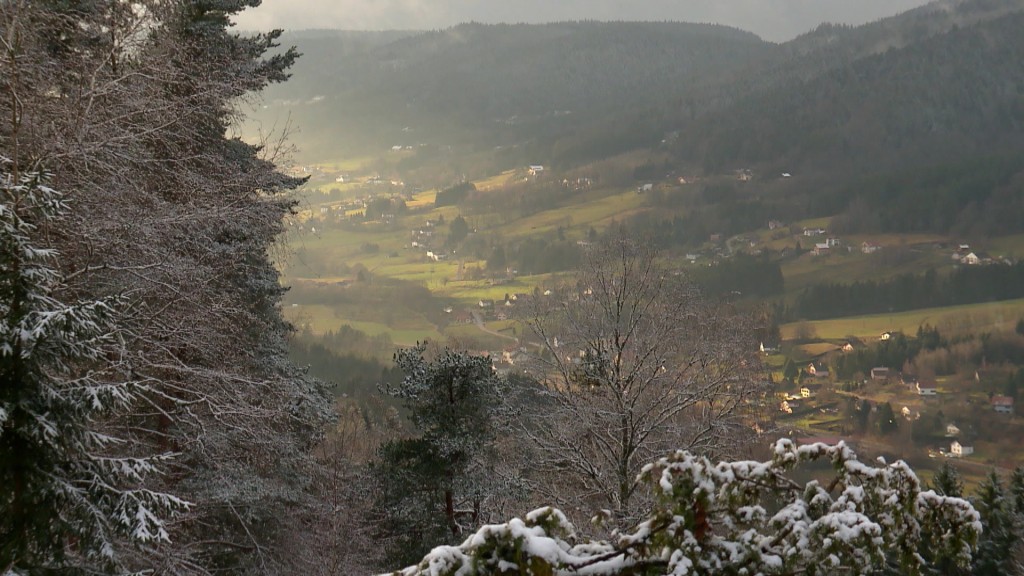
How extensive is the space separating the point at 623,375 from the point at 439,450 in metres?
2.86

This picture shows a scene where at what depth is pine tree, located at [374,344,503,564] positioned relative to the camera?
1109cm

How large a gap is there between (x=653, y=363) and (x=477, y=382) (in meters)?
2.63

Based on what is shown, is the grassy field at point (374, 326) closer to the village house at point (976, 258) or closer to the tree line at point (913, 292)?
the tree line at point (913, 292)

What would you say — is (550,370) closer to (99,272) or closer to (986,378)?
(99,272)

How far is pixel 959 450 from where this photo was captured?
45.1 m

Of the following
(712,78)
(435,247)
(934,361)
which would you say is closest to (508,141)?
(712,78)

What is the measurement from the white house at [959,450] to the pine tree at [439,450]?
43360 mm

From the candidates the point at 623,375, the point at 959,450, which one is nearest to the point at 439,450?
the point at 623,375

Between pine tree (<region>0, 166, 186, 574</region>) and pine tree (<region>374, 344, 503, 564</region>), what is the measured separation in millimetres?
6572

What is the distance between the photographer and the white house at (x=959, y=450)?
44938mm

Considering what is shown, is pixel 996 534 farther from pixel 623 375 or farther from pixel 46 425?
pixel 46 425

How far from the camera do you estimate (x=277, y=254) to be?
35.9ft

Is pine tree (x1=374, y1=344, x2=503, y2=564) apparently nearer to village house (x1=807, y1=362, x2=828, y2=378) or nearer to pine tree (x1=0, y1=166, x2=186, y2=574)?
pine tree (x1=0, y1=166, x2=186, y2=574)

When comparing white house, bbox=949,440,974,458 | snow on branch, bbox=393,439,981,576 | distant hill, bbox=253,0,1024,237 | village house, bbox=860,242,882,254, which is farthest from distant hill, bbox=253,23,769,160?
snow on branch, bbox=393,439,981,576
